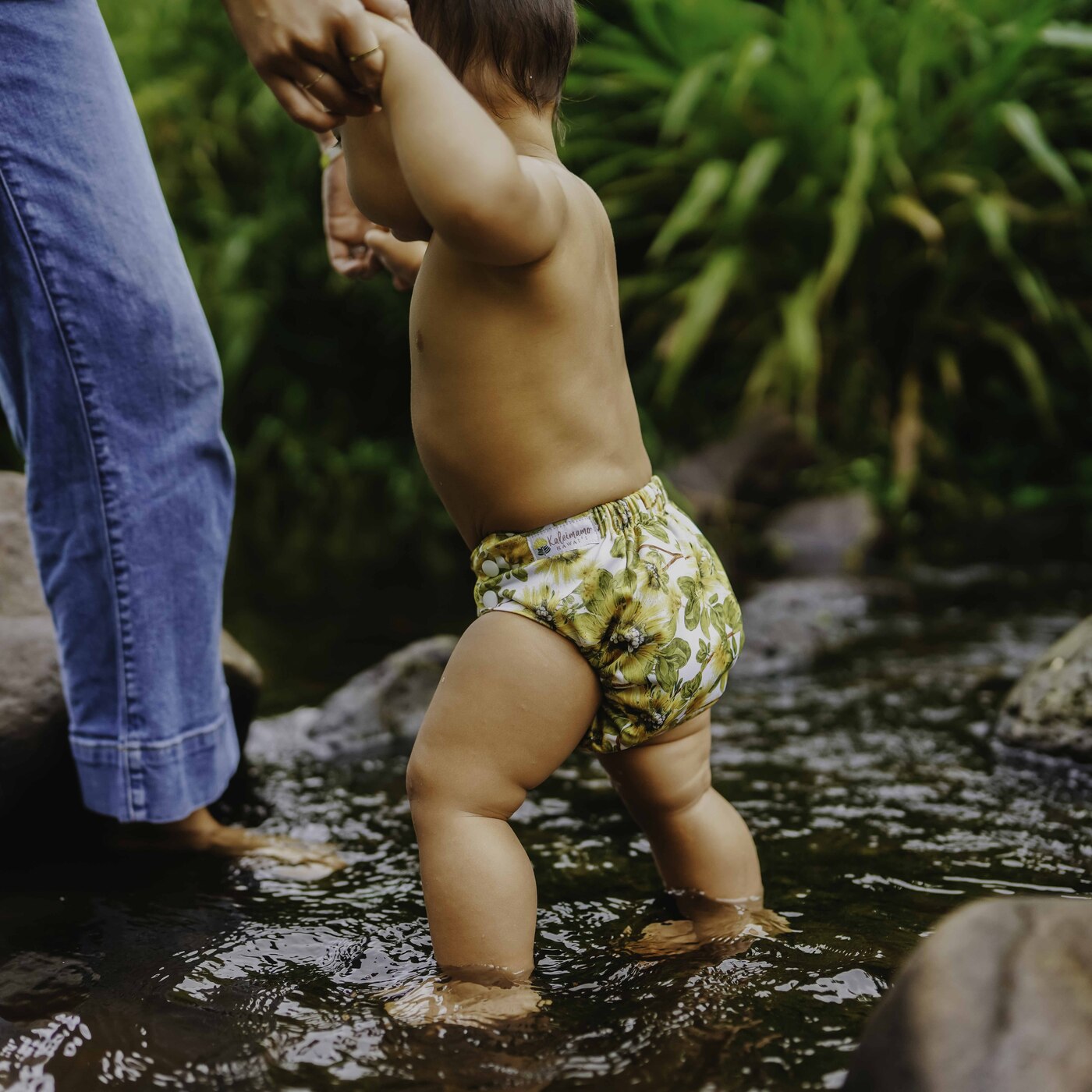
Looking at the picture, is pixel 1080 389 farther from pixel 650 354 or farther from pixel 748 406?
pixel 650 354

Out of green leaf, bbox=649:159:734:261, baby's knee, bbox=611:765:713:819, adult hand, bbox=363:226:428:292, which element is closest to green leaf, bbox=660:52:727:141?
green leaf, bbox=649:159:734:261

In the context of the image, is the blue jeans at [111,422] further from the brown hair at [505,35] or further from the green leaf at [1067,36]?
the green leaf at [1067,36]

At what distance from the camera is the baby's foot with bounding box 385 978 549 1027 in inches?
50.2

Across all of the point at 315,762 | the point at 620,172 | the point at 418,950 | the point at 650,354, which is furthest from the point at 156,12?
the point at 418,950

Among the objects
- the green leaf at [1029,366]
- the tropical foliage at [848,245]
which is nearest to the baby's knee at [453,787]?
the tropical foliage at [848,245]

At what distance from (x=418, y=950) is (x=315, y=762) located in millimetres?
905

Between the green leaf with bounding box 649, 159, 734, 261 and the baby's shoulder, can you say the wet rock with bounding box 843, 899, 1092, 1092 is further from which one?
the green leaf with bounding box 649, 159, 734, 261

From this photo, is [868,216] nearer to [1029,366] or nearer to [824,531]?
[1029,366]

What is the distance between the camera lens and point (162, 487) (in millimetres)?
1793

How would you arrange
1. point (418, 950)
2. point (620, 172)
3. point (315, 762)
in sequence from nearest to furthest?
point (418, 950) < point (315, 762) < point (620, 172)

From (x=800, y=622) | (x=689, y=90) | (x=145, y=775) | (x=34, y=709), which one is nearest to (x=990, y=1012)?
(x=145, y=775)

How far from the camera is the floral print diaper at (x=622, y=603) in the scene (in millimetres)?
1441

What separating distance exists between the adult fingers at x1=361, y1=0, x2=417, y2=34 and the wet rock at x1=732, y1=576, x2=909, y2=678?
1.85 m

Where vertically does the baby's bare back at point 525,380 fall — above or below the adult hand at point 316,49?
below
